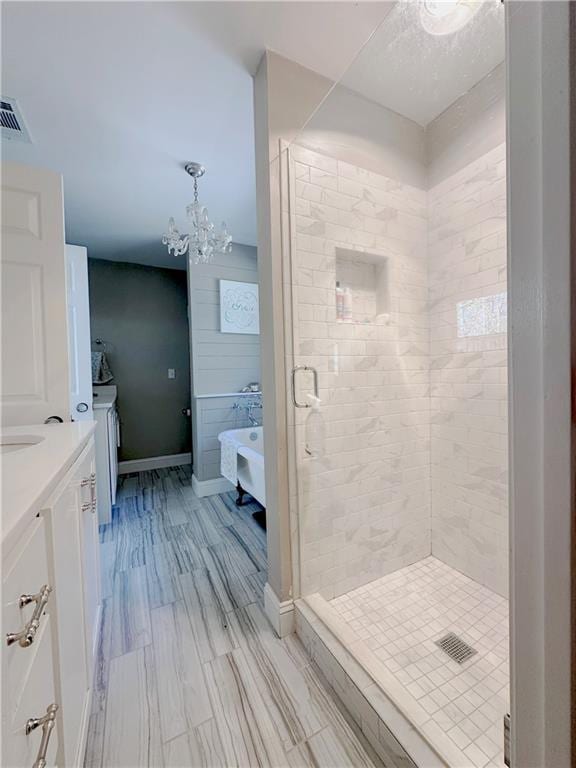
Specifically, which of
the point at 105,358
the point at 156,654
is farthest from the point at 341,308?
the point at 105,358

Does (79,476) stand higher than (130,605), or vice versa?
(79,476)

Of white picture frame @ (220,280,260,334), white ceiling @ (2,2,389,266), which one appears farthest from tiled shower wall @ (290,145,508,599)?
white picture frame @ (220,280,260,334)

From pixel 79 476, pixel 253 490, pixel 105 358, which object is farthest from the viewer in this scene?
pixel 105 358

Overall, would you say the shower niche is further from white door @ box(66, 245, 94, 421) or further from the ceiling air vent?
white door @ box(66, 245, 94, 421)

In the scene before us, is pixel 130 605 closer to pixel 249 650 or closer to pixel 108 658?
pixel 108 658

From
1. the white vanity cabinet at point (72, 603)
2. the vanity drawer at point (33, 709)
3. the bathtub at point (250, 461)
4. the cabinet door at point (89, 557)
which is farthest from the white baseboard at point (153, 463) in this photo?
the vanity drawer at point (33, 709)

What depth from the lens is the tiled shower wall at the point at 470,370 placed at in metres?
1.60

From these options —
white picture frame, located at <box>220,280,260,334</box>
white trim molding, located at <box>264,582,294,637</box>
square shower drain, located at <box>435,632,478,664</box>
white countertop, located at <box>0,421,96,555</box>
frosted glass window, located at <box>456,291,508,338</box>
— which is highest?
white picture frame, located at <box>220,280,260,334</box>

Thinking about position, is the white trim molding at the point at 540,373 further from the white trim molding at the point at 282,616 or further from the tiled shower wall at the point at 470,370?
the tiled shower wall at the point at 470,370

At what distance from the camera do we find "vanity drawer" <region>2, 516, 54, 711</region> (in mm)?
461

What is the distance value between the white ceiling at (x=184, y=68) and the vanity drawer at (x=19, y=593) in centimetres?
184

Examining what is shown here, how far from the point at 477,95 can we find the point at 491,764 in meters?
2.61

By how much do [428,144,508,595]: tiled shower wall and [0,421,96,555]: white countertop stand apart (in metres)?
1.79

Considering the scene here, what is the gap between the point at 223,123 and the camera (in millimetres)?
1787
